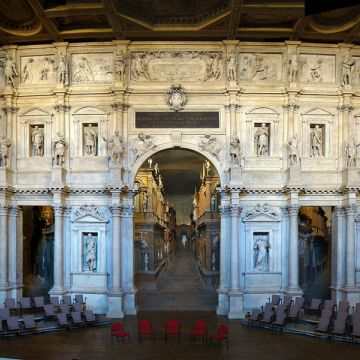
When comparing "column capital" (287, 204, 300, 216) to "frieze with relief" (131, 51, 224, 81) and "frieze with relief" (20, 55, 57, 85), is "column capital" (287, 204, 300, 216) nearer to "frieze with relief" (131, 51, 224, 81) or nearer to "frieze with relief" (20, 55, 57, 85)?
"frieze with relief" (131, 51, 224, 81)

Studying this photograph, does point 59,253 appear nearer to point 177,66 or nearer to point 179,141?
point 179,141

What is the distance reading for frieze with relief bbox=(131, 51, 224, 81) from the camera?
21.7 m

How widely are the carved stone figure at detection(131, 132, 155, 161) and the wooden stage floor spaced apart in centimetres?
734

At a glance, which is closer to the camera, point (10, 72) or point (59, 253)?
point (59, 253)

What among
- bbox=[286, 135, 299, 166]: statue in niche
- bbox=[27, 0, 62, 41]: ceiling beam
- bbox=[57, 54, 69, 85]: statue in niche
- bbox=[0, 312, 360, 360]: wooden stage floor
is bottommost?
bbox=[0, 312, 360, 360]: wooden stage floor

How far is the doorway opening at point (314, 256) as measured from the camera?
25.2 metres

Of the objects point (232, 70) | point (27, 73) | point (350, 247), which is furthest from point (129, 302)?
point (27, 73)

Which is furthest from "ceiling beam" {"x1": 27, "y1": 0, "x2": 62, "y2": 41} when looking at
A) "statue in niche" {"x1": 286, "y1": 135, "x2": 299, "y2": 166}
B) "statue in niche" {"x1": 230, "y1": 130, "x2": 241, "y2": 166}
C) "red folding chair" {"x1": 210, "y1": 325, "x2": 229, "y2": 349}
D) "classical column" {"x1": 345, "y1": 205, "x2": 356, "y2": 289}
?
"classical column" {"x1": 345, "y1": 205, "x2": 356, "y2": 289}

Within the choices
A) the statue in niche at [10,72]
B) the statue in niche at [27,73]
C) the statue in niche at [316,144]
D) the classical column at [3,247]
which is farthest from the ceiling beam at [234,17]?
the classical column at [3,247]

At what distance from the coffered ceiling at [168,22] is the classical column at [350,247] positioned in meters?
7.37

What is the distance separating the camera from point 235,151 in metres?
20.9

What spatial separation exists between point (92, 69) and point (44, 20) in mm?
2981

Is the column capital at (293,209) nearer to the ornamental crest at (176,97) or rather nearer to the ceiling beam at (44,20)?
the ornamental crest at (176,97)

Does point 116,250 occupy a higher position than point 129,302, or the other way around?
point 116,250
